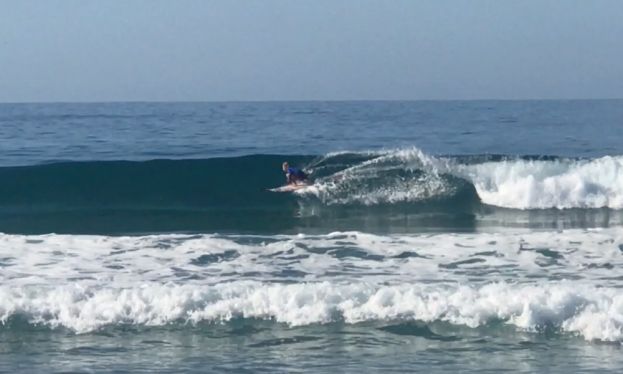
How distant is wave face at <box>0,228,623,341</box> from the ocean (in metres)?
0.03

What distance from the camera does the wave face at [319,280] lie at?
11500 mm

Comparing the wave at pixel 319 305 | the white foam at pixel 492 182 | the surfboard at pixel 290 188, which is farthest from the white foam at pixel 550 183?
the wave at pixel 319 305

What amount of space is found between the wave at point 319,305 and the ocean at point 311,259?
23 mm

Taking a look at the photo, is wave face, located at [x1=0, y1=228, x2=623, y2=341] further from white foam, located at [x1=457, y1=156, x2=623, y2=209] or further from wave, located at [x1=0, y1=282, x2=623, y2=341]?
white foam, located at [x1=457, y1=156, x2=623, y2=209]

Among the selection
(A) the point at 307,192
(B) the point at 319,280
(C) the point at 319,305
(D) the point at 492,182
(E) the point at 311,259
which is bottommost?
(C) the point at 319,305

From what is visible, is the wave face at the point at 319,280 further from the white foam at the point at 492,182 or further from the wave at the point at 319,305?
the white foam at the point at 492,182

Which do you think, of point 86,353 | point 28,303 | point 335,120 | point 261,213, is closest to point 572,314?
point 86,353

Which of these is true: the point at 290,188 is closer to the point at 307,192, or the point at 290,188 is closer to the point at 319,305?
the point at 307,192

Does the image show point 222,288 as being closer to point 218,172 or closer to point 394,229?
point 394,229

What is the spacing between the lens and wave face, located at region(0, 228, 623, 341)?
1150 centimetres

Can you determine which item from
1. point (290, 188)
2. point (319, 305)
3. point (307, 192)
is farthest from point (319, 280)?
point (290, 188)

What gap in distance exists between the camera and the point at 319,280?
13.4m

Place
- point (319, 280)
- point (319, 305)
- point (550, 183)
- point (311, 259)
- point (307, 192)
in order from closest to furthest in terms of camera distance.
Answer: point (319, 305) → point (319, 280) → point (311, 259) → point (550, 183) → point (307, 192)

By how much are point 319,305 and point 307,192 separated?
393 inches
